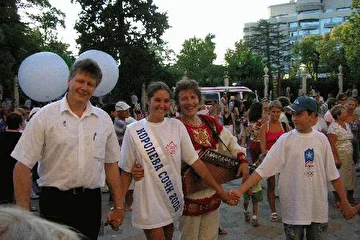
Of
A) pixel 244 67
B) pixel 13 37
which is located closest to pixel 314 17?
pixel 244 67

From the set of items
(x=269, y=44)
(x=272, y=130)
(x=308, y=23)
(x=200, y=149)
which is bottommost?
(x=272, y=130)

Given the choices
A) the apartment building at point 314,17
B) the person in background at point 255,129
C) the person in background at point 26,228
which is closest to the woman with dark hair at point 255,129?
the person in background at point 255,129

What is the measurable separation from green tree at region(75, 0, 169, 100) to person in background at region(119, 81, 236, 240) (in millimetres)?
28841

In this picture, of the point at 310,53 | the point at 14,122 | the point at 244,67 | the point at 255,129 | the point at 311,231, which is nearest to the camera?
the point at 311,231

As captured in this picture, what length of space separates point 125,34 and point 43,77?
25.2 metres

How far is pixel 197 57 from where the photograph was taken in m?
55.2

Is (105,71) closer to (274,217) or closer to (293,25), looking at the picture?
(274,217)

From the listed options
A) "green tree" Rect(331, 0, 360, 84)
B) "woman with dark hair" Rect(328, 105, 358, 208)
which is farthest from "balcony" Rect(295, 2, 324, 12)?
"woman with dark hair" Rect(328, 105, 358, 208)

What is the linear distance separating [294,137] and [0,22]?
2500 centimetres

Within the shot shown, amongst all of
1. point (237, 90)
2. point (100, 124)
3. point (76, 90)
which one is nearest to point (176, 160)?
point (100, 124)

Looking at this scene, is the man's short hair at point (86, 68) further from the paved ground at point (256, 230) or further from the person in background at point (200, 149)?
the paved ground at point (256, 230)

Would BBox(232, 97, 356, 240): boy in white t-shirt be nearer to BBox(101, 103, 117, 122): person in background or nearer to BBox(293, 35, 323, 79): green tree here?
BBox(101, 103, 117, 122): person in background

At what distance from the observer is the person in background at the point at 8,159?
5.41 metres

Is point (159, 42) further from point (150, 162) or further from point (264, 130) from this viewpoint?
point (150, 162)
